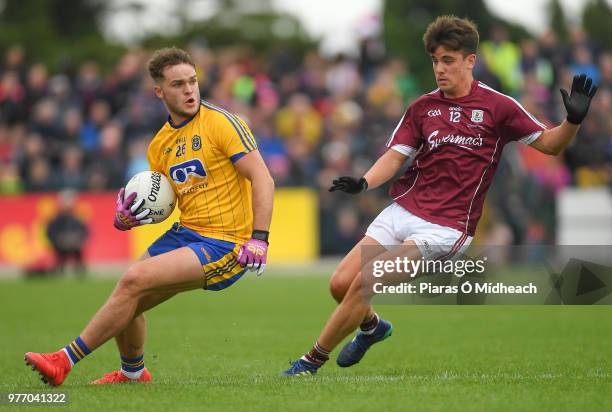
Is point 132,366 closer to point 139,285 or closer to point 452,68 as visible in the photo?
point 139,285

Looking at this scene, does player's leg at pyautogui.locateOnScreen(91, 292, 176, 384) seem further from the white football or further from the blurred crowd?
the blurred crowd

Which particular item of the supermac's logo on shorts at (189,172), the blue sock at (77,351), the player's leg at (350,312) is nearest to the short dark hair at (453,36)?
the player's leg at (350,312)

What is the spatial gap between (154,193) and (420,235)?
1.85 meters

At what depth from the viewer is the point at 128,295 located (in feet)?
22.7

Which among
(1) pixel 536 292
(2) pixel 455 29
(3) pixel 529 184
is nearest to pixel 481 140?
(2) pixel 455 29

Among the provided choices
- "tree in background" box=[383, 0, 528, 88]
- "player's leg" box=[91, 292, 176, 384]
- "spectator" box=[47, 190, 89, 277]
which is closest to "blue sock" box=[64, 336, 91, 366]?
"player's leg" box=[91, 292, 176, 384]

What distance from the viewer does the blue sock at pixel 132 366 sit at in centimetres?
751

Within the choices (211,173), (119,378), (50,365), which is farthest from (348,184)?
(50,365)

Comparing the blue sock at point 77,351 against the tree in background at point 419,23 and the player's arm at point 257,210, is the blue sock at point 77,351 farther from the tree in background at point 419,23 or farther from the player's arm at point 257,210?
the tree in background at point 419,23

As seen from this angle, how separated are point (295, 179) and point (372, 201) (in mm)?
1609

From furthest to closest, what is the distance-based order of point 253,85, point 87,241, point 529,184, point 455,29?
point 253,85
point 87,241
point 529,184
point 455,29

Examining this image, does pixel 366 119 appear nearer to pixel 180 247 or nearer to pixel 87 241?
pixel 87 241

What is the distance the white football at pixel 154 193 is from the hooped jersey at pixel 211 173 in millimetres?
75

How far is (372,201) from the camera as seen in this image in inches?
804
